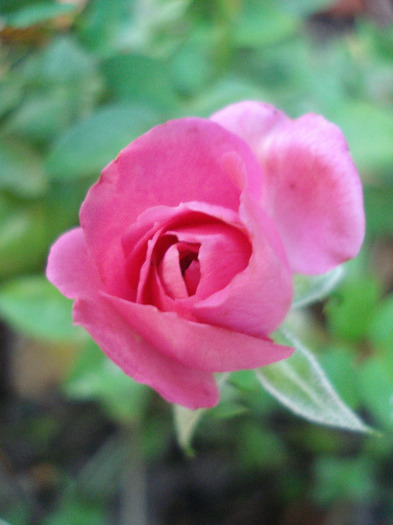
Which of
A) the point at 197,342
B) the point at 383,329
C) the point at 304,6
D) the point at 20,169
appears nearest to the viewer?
the point at 197,342

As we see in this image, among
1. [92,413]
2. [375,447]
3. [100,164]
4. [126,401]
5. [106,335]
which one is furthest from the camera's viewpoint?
[92,413]

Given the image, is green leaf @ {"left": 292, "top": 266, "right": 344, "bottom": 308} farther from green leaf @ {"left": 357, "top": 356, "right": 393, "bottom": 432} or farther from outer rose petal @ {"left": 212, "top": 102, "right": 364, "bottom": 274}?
green leaf @ {"left": 357, "top": 356, "right": 393, "bottom": 432}

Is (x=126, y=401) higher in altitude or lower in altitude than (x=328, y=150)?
lower

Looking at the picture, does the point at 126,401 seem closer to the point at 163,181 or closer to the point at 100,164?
the point at 100,164

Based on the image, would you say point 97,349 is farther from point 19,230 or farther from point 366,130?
point 366,130

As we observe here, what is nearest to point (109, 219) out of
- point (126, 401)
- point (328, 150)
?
point (328, 150)

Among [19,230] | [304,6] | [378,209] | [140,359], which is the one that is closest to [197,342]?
[140,359]

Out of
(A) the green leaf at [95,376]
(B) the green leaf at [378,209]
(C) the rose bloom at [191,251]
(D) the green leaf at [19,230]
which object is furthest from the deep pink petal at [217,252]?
(B) the green leaf at [378,209]
